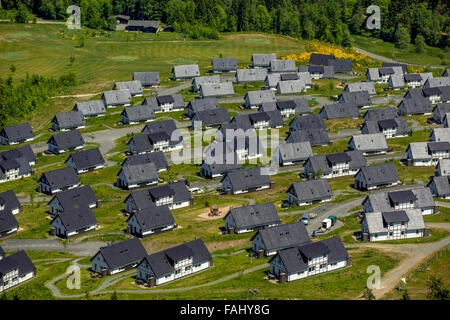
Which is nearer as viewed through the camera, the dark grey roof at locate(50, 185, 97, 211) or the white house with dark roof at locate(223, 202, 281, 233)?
the white house with dark roof at locate(223, 202, 281, 233)

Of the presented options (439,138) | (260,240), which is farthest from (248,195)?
(439,138)

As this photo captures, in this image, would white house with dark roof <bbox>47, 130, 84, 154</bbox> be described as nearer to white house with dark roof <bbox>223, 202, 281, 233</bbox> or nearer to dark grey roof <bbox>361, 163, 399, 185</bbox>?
white house with dark roof <bbox>223, 202, 281, 233</bbox>

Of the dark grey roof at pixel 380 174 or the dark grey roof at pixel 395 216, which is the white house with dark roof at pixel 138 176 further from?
the dark grey roof at pixel 395 216

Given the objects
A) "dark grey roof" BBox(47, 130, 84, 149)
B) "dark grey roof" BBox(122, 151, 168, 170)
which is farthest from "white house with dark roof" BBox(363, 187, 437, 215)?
"dark grey roof" BBox(47, 130, 84, 149)

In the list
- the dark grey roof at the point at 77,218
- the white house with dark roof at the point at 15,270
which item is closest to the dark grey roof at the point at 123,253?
the white house with dark roof at the point at 15,270

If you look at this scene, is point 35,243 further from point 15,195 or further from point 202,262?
point 202,262

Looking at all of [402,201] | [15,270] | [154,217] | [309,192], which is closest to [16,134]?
[154,217]
